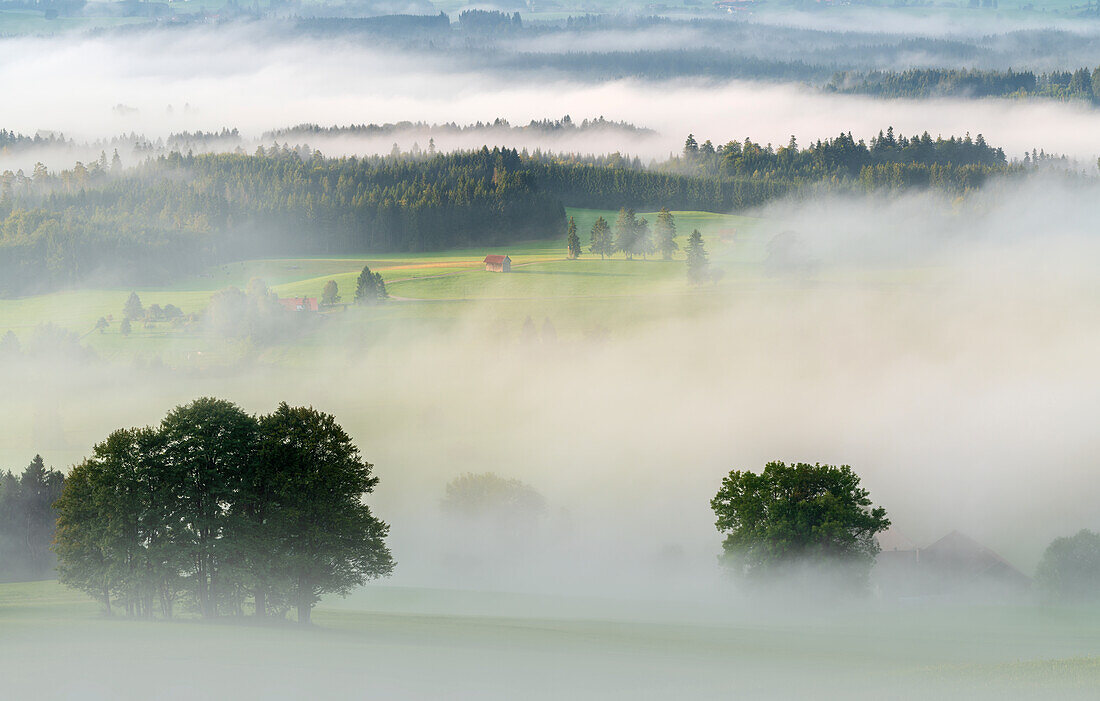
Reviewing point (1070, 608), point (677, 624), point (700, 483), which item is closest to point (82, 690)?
point (677, 624)

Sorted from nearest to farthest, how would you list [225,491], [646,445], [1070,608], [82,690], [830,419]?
[82,690] → [225,491] → [1070,608] → [646,445] → [830,419]

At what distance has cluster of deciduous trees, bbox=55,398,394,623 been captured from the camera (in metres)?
63.2

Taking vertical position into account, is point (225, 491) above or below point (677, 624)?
above

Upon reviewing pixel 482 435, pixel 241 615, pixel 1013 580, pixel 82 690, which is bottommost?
pixel 482 435

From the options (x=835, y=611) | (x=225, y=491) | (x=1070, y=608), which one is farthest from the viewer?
(x=1070, y=608)

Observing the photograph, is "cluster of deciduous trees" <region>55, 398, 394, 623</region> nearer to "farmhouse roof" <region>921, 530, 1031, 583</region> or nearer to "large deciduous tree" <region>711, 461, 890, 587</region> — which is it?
"large deciduous tree" <region>711, 461, 890, 587</region>

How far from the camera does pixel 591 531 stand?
12619 centimetres

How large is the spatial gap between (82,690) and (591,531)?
86652mm

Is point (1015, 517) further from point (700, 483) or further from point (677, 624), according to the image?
point (677, 624)

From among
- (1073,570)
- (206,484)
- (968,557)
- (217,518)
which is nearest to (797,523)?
(1073,570)

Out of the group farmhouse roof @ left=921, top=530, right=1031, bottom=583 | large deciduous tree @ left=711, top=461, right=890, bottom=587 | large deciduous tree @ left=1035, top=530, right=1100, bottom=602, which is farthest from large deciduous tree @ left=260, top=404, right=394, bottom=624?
farmhouse roof @ left=921, top=530, right=1031, bottom=583

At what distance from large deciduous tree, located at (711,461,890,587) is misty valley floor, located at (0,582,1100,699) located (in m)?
3.24

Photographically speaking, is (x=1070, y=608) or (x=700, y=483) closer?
(x=1070, y=608)

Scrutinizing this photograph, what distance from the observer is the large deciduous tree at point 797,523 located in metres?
77.2
